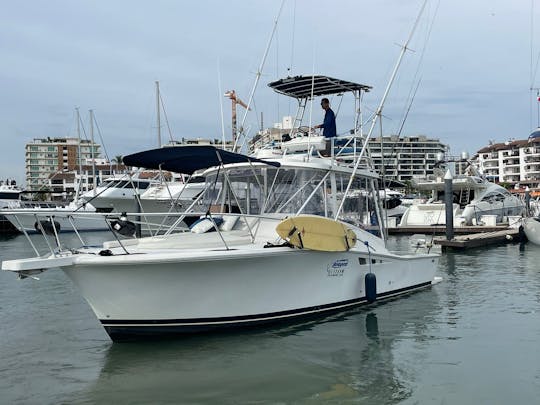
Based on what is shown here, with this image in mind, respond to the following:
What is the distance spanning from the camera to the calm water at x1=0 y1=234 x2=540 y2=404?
22.3 ft

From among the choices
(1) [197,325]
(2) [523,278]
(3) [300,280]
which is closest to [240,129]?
(3) [300,280]

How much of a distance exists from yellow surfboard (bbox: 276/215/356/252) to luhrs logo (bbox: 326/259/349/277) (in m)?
0.30

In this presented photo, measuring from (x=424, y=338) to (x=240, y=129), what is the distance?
595 cm

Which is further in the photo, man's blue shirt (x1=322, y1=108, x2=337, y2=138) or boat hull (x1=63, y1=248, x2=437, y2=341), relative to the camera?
man's blue shirt (x1=322, y1=108, x2=337, y2=138)

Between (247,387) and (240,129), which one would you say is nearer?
(247,387)

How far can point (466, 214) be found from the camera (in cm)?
3180

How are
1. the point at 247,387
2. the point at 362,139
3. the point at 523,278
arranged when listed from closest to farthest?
the point at 247,387 < the point at 362,139 < the point at 523,278

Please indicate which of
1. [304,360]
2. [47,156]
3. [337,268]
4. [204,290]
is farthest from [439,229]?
[47,156]

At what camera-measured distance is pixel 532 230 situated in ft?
81.4

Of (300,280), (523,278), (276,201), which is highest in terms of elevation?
(276,201)

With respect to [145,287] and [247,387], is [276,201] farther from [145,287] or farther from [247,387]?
[247,387]

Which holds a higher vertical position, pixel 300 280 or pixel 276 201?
pixel 276 201

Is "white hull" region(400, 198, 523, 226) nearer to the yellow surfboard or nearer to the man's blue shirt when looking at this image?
the man's blue shirt

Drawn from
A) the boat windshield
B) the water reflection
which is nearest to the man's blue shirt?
the boat windshield
